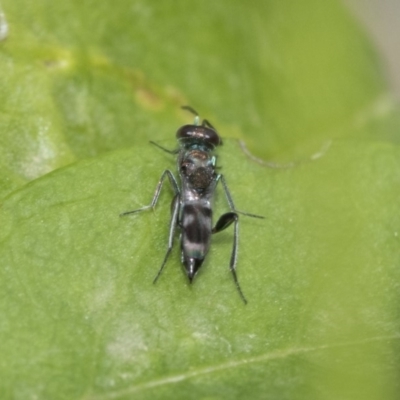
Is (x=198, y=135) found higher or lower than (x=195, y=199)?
higher

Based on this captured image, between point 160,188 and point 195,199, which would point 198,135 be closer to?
point 195,199

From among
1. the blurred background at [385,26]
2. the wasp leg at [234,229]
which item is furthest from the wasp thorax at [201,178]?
the blurred background at [385,26]

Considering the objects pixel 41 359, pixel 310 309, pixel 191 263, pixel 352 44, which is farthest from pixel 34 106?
pixel 352 44

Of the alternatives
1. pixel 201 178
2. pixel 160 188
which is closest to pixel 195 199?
pixel 201 178

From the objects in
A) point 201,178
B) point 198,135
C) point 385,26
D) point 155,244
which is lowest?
point 155,244

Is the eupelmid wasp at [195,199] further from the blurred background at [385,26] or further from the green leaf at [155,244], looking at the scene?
the blurred background at [385,26]

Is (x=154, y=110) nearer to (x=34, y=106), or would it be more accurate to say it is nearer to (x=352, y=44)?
(x=34, y=106)
